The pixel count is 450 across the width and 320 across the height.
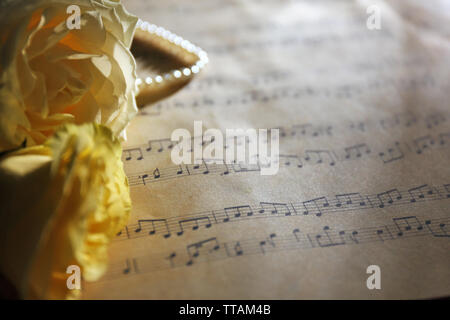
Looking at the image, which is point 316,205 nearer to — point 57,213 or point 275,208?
point 275,208

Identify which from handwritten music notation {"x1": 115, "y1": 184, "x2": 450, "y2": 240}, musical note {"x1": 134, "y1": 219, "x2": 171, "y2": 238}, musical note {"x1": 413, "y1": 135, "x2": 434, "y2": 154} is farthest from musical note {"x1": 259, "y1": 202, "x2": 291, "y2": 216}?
musical note {"x1": 413, "y1": 135, "x2": 434, "y2": 154}

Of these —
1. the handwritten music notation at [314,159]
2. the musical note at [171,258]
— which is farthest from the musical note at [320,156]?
the musical note at [171,258]

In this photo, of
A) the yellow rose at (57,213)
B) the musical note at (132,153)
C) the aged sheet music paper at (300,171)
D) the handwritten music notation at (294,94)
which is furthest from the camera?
the handwritten music notation at (294,94)

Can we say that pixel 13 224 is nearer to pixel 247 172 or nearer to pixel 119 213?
pixel 119 213

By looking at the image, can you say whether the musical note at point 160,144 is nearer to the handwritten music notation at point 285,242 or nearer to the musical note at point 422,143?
the handwritten music notation at point 285,242
